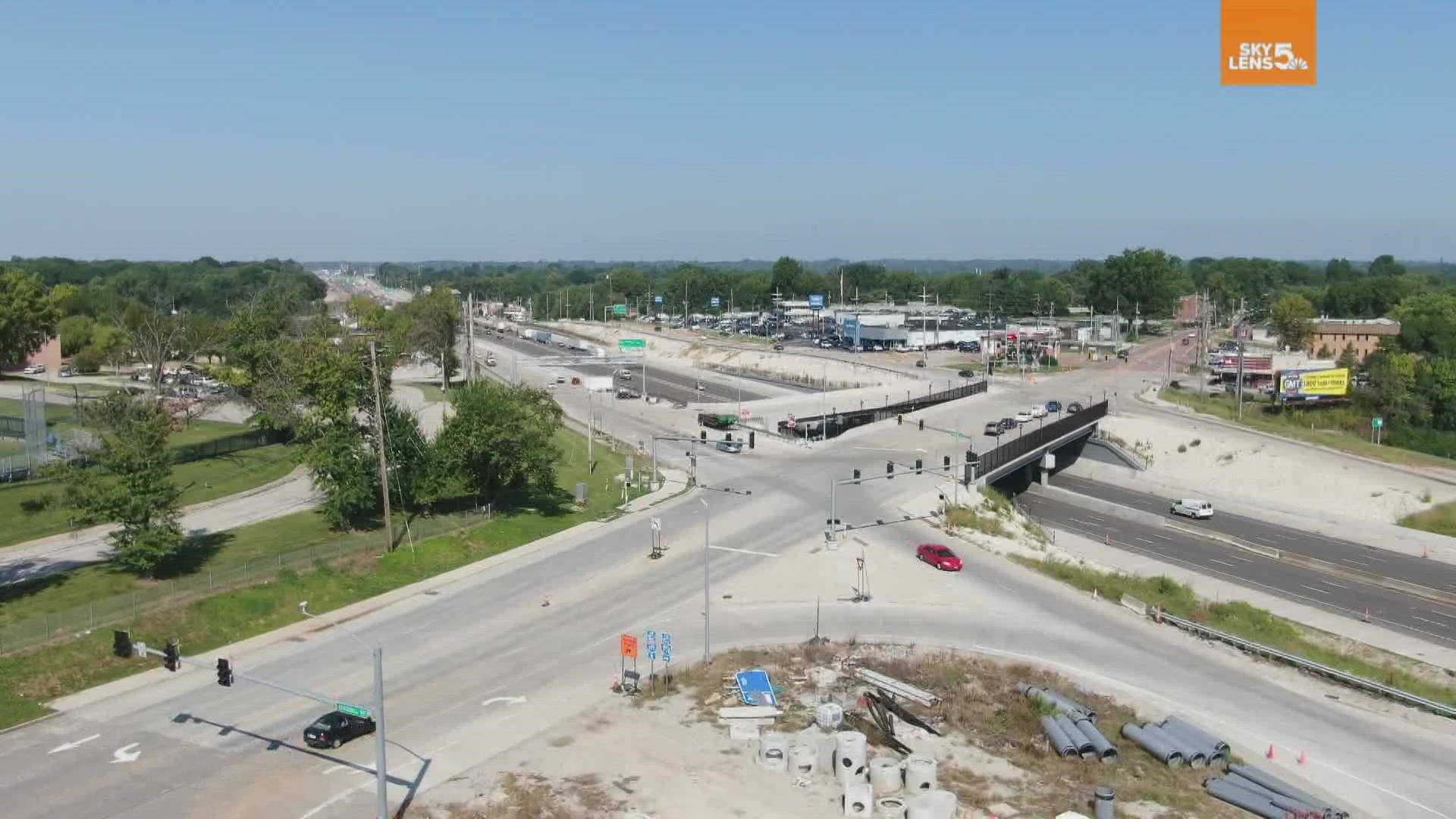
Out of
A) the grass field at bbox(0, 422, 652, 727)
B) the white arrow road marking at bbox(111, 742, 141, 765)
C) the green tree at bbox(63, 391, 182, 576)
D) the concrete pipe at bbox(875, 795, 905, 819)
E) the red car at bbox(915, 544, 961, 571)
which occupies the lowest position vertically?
the concrete pipe at bbox(875, 795, 905, 819)

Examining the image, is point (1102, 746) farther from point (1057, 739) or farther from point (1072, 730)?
point (1057, 739)

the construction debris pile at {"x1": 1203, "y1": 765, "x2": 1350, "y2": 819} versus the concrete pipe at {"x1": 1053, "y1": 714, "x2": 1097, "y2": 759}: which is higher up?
the concrete pipe at {"x1": 1053, "y1": 714, "x2": 1097, "y2": 759}

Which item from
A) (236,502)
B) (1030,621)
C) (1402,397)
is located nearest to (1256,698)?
(1030,621)

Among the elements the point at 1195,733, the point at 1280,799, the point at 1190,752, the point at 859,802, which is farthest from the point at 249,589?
the point at 1280,799

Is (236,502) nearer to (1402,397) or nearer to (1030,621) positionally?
(1030,621)

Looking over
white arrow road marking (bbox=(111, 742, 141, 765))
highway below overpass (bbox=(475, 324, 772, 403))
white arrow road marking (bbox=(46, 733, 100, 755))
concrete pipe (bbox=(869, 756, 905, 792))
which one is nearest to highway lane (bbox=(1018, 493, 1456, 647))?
concrete pipe (bbox=(869, 756, 905, 792))

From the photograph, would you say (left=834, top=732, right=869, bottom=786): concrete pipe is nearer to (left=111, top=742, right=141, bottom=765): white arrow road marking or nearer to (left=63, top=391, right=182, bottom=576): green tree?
(left=111, top=742, right=141, bottom=765): white arrow road marking
